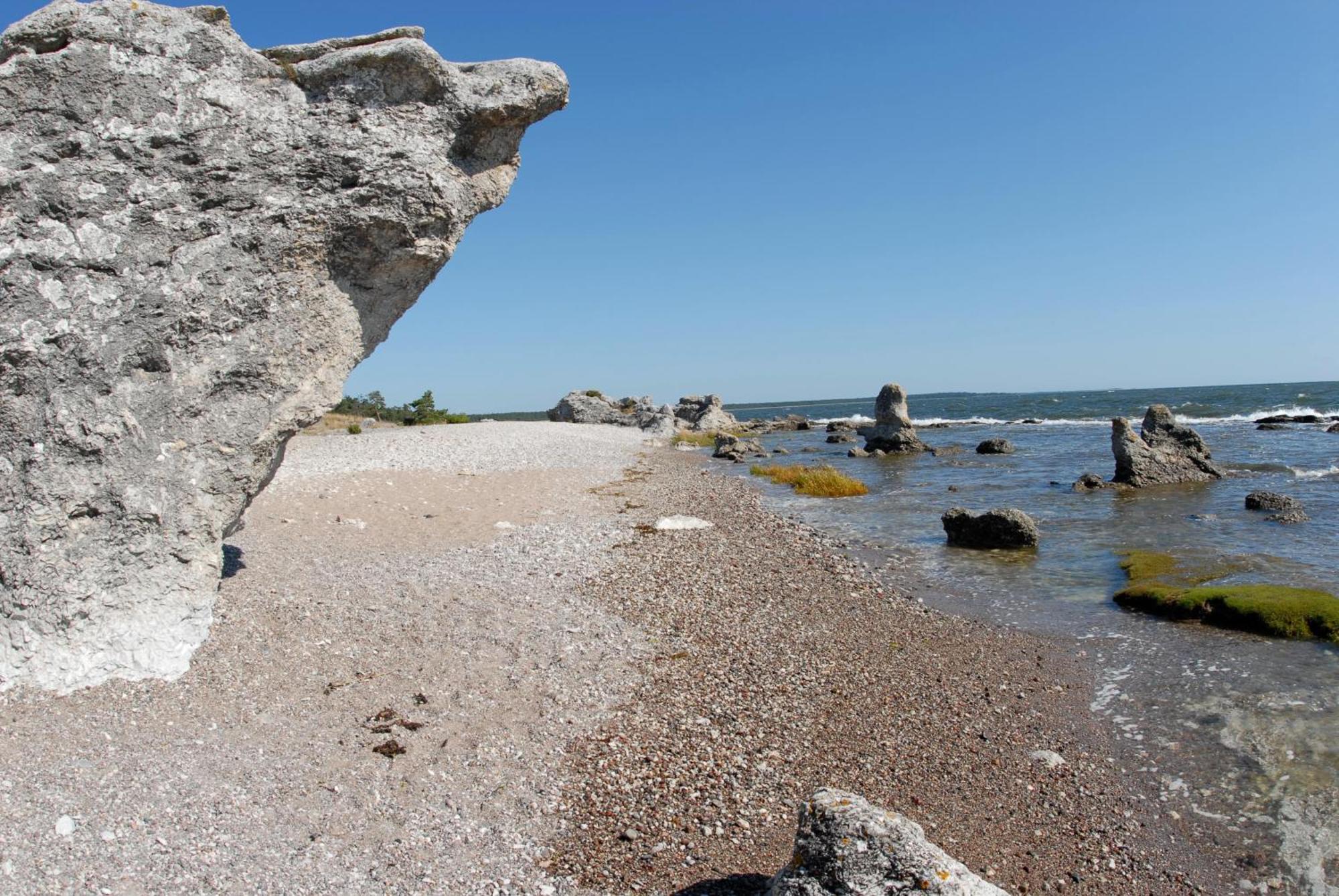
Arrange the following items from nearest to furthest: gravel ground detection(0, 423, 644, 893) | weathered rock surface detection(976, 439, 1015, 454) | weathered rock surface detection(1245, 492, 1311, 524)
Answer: gravel ground detection(0, 423, 644, 893) → weathered rock surface detection(1245, 492, 1311, 524) → weathered rock surface detection(976, 439, 1015, 454)

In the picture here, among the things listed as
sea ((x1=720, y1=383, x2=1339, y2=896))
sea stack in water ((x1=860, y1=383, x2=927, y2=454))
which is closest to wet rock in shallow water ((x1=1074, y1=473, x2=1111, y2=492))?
sea ((x1=720, y1=383, x2=1339, y2=896))

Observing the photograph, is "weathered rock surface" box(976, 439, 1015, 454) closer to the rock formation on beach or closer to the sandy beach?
the rock formation on beach

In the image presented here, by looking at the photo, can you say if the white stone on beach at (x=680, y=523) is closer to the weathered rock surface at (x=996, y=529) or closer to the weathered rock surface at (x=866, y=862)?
the weathered rock surface at (x=996, y=529)

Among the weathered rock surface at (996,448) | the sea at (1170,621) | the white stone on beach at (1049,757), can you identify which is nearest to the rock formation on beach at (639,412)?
the weathered rock surface at (996,448)

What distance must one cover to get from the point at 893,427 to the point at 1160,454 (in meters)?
17.5

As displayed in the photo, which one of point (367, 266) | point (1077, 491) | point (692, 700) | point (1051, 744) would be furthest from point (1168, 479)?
point (367, 266)

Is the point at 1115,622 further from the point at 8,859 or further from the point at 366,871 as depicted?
the point at 8,859

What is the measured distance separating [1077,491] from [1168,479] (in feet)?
12.4

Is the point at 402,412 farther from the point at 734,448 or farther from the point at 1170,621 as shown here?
the point at 1170,621

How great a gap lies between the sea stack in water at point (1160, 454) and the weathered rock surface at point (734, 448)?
59.0ft

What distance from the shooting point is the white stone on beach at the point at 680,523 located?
17625 millimetres

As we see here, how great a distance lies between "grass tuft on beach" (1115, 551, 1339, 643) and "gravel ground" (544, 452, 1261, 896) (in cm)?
276

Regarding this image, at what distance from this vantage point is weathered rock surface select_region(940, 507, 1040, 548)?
16.8m

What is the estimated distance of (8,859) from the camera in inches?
190
